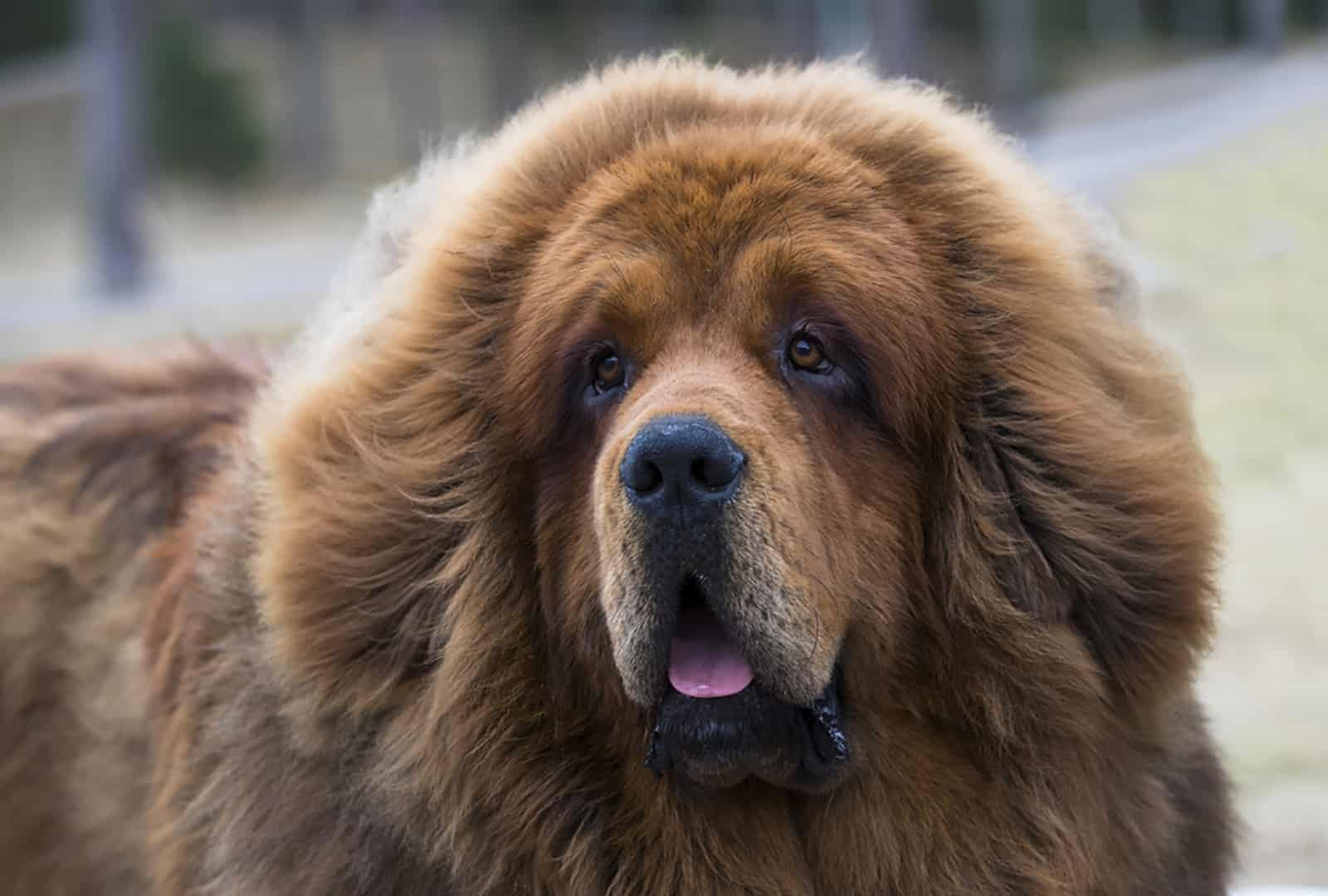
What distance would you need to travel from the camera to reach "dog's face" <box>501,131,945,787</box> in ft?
9.95

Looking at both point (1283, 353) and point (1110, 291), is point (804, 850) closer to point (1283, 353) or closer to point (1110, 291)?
point (1110, 291)

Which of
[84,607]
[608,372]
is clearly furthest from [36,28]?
[608,372]

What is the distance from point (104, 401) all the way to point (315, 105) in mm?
32940

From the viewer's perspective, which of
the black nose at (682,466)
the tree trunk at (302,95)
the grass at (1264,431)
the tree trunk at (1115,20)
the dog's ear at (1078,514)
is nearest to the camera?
the black nose at (682,466)

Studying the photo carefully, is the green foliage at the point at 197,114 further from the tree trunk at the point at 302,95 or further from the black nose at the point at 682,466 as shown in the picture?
the black nose at the point at 682,466

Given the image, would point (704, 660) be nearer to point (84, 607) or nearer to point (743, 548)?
point (743, 548)

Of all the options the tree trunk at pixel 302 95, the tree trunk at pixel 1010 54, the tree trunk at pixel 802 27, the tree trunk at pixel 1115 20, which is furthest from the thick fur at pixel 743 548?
the tree trunk at pixel 1115 20

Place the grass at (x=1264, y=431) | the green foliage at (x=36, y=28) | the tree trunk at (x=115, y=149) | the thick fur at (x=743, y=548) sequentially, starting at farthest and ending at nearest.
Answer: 1. the green foliage at (x=36, y=28)
2. the tree trunk at (x=115, y=149)
3. the grass at (x=1264, y=431)
4. the thick fur at (x=743, y=548)

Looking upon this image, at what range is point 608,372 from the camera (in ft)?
11.2

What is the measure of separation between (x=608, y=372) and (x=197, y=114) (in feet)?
Answer: 110

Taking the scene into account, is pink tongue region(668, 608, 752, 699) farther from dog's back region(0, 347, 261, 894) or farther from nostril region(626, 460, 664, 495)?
dog's back region(0, 347, 261, 894)

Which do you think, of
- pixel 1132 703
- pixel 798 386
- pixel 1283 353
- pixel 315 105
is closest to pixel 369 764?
pixel 798 386

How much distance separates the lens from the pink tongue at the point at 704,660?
3158 millimetres

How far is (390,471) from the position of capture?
11.9 feet
